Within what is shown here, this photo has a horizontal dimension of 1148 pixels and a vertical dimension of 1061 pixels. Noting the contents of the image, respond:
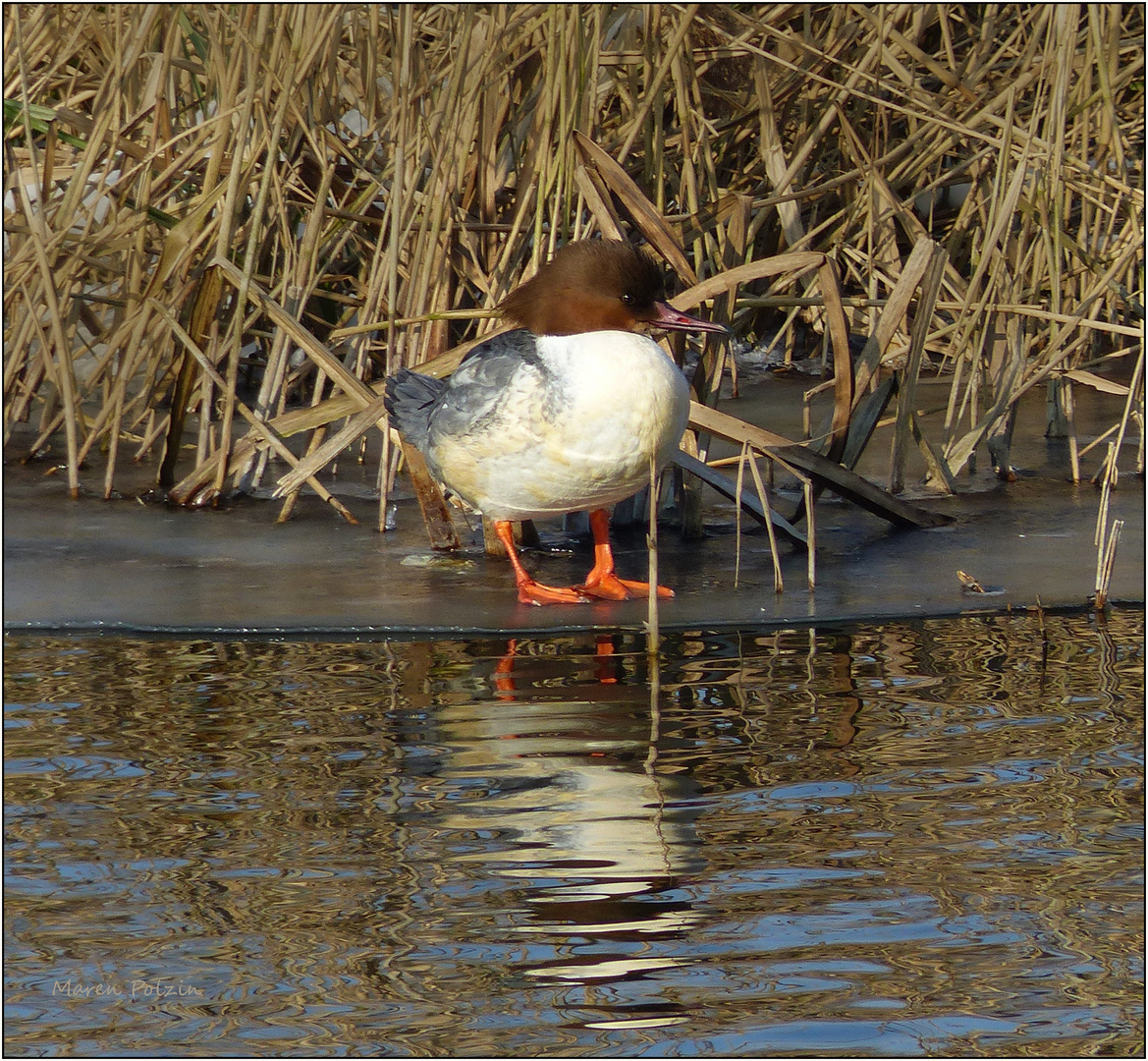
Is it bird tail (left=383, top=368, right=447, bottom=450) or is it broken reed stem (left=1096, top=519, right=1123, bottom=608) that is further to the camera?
bird tail (left=383, top=368, right=447, bottom=450)

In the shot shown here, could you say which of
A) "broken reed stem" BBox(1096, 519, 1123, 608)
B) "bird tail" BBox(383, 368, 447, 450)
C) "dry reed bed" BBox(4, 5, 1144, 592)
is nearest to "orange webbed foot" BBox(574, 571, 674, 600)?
"bird tail" BBox(383, 368, 447, 450)

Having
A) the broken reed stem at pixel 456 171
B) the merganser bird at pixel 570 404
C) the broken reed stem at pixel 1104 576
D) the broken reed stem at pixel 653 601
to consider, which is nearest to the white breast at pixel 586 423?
the merganser bird at pixel 570 404

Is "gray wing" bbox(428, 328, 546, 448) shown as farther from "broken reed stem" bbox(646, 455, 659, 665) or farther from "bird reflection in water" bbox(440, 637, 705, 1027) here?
"bird reflection in water" bbox(440, 637, 705, 1027)

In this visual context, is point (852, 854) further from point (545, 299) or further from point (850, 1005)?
point (545, 299)

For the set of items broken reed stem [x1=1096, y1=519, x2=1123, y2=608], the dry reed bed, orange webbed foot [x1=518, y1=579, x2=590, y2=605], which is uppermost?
the dry reed bed

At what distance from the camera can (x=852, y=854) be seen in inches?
113

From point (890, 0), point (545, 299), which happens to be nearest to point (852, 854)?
point (545, 299)

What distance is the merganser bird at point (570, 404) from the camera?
443 centimetres

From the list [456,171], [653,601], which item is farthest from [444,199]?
[653,601]

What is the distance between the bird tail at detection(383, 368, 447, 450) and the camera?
16.3ft

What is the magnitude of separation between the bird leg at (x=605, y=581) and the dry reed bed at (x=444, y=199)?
2.67ft

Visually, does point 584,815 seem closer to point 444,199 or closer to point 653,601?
point 653,601

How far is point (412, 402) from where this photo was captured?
16.5ft

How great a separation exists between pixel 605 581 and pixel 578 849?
1945 mm
